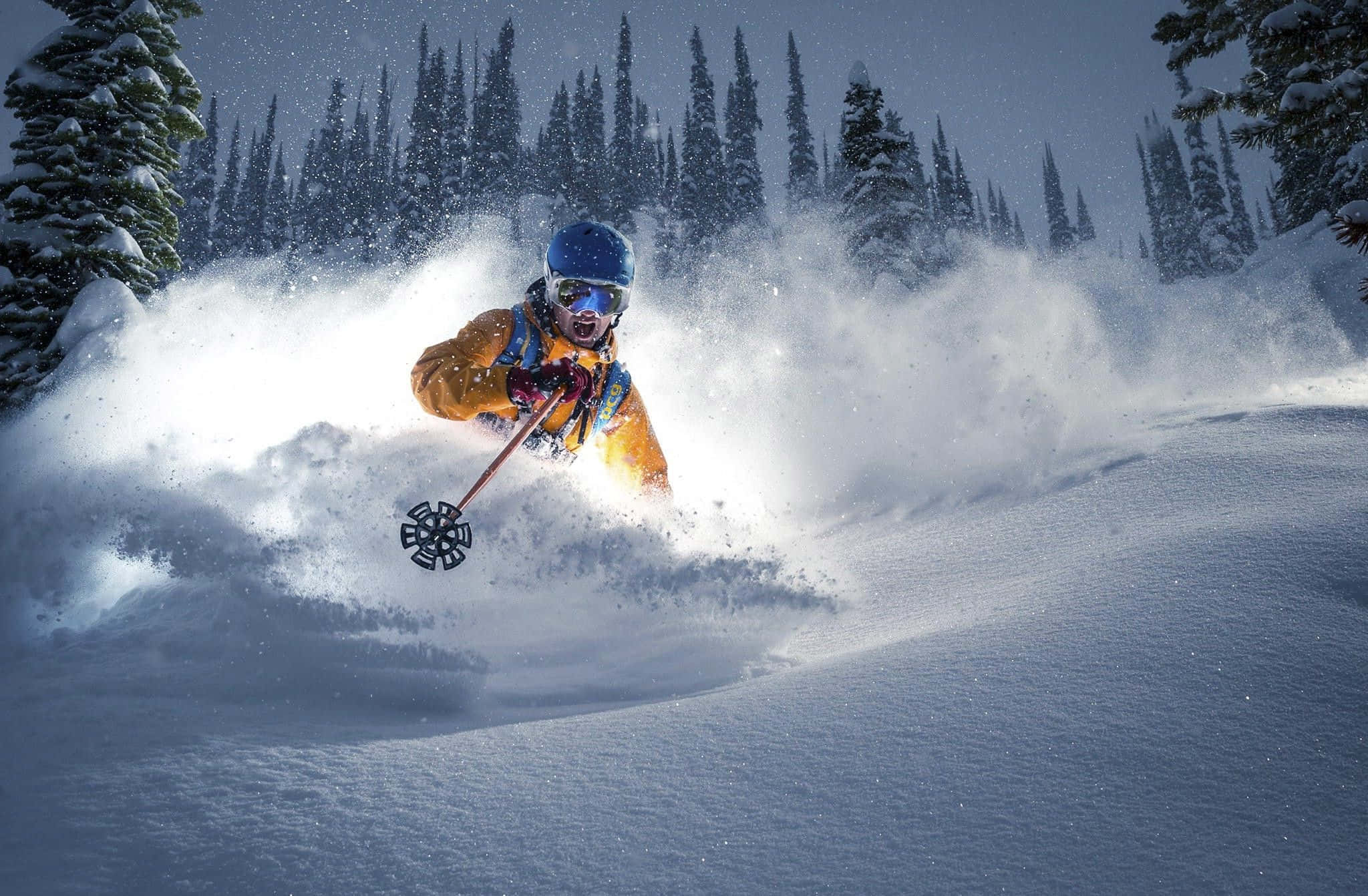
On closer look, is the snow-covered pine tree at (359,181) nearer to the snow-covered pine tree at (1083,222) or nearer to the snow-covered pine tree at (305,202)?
the snow-covered pine tree at (305,202)

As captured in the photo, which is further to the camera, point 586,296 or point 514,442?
point 586,296

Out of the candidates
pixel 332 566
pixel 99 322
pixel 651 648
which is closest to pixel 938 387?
pixel 651 648

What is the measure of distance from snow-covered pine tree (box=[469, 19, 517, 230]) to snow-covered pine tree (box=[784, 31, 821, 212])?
723 inches

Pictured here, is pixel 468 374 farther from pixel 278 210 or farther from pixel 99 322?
pixel 278 210

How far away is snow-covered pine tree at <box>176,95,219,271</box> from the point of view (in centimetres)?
6059

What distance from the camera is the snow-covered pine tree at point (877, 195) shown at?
86.1ft

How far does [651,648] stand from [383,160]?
8298cm

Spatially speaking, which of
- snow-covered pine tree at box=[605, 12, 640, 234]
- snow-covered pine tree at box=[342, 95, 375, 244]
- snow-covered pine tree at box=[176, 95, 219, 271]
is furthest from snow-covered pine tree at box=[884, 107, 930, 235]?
snow-covered pine tree at box=[176, 95, 219, 271]

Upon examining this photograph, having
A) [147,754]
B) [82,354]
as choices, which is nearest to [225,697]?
[147,754]

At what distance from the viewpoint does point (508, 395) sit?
491cm

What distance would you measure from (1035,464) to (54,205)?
14064 millimetres

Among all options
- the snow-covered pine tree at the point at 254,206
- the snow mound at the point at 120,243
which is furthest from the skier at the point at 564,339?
the snow-covered pine tree at the point at 254,206

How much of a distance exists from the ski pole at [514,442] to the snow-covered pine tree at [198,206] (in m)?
69.8

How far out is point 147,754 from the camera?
2.20 metres
